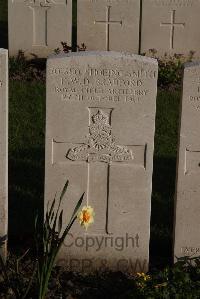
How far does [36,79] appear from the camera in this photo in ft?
36.6

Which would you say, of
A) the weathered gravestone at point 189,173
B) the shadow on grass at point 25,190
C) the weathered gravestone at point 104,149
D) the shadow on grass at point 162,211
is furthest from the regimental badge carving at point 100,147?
the shadow on grass at point 162,211

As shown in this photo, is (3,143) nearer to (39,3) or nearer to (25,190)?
(25,190)

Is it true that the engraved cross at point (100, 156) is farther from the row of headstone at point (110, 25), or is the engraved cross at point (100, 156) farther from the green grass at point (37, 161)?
the row of headstone at point (110, 25)

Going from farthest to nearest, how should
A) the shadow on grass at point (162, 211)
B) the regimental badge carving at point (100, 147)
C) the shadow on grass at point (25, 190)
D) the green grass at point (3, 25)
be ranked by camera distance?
the green grass at point (3, 25) < the shadow on grass at point (25, 190) < the shadow on grass at point (162, 211) < the regimental badge carving at point (100, 147)

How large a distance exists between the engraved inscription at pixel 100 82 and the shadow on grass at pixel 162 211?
53.8 inches

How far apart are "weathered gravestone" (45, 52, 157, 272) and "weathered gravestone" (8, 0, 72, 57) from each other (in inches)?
251

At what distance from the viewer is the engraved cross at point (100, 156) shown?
562 centimetres

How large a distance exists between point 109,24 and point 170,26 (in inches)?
36.2

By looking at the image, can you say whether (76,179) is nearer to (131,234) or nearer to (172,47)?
(131,234)

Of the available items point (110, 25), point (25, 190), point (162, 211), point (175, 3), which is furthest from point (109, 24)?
point (162, 211)

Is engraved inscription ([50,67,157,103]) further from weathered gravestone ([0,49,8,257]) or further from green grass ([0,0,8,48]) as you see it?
green grass ([0,0,8,48])

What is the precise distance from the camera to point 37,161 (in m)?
8.22

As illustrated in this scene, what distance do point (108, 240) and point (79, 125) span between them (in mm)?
907

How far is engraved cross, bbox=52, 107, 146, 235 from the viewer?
5.62 meters
